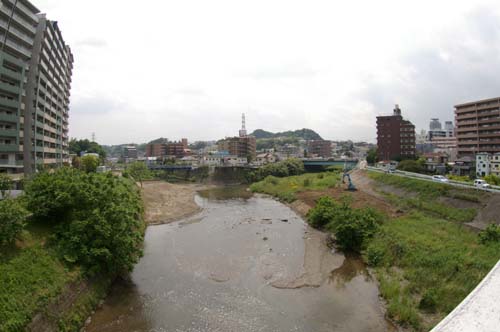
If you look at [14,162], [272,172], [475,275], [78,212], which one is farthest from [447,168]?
[14,162]

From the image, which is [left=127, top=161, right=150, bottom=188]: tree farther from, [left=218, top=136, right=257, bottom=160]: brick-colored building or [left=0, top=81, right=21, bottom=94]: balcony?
[left=218, top=136, right=257, bottom=160]: brick-colored building

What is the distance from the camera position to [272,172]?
9400cm

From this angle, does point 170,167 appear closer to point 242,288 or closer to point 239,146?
point 239,146

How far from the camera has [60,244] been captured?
63.3ft

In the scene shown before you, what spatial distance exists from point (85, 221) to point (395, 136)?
93.0m

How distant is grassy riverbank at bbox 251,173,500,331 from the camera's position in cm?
1750

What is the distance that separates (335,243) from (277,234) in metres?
7.23

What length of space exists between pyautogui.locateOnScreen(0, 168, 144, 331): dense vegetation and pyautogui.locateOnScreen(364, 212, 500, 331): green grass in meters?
18.1

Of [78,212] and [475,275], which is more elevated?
[78,212]

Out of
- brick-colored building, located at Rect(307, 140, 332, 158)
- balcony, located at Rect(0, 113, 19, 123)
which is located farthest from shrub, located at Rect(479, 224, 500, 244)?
brick-colored building, located at Rect(307, 140, 332, 158)

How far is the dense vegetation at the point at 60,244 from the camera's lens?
14836 millimetres

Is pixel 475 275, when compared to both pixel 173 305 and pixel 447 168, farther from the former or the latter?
pixel 447 168

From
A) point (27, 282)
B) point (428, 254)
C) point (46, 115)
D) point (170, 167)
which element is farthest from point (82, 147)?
point (428, 254)

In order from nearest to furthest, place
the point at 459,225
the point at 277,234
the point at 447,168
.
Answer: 1. the point at 459,225
2. the point at 277,234
3. the point at 447,168
